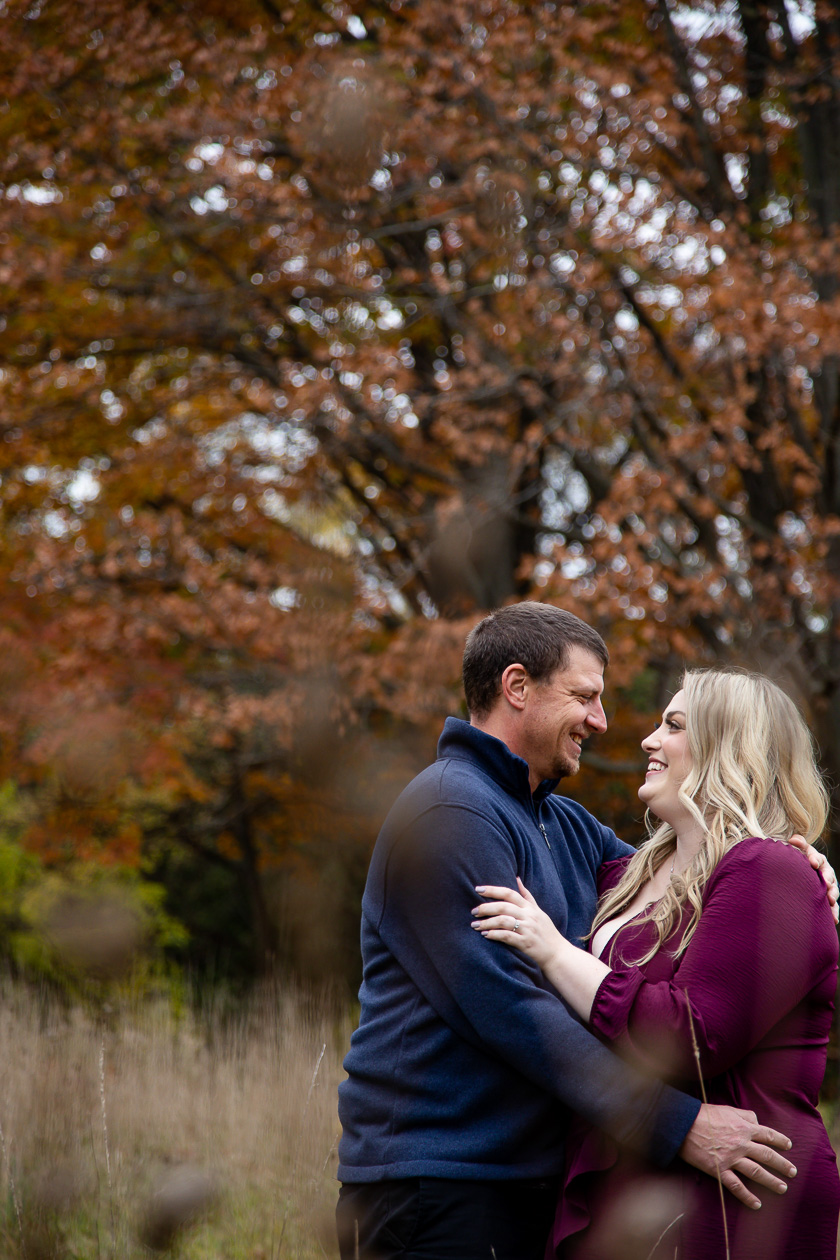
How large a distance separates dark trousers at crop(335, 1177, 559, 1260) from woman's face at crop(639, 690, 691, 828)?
33.1 inches

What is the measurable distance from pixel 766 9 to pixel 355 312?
365 centimetres

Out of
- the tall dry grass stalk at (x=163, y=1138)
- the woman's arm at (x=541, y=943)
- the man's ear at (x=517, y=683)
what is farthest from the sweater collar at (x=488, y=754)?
the tall dry grass stalk at (x=163, y=1138)

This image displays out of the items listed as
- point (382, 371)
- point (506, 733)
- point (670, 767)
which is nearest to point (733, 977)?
point (670, 767)

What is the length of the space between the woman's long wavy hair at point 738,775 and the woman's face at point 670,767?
4 cm

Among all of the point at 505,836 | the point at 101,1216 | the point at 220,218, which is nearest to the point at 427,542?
the point at 220,218

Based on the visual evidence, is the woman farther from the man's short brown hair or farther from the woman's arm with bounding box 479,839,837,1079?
the man's short brown hair

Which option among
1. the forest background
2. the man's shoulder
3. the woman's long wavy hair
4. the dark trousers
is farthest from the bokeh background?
the woman's long wavy hair

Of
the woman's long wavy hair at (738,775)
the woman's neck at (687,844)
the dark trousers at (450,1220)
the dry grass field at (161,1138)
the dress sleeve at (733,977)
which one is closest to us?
the dress sleeve at (733,977)

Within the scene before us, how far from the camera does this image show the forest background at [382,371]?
7.06 m

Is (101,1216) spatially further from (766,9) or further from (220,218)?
(766,9)

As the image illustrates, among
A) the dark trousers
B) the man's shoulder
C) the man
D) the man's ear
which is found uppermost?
the man's ear

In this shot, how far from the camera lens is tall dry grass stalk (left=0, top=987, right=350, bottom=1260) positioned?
3496 mm

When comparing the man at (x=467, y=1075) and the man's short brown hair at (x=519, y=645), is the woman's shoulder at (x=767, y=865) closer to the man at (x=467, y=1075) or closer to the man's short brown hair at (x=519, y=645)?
the man at (x=467, y=1075)

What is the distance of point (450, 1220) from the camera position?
88.1 inches
